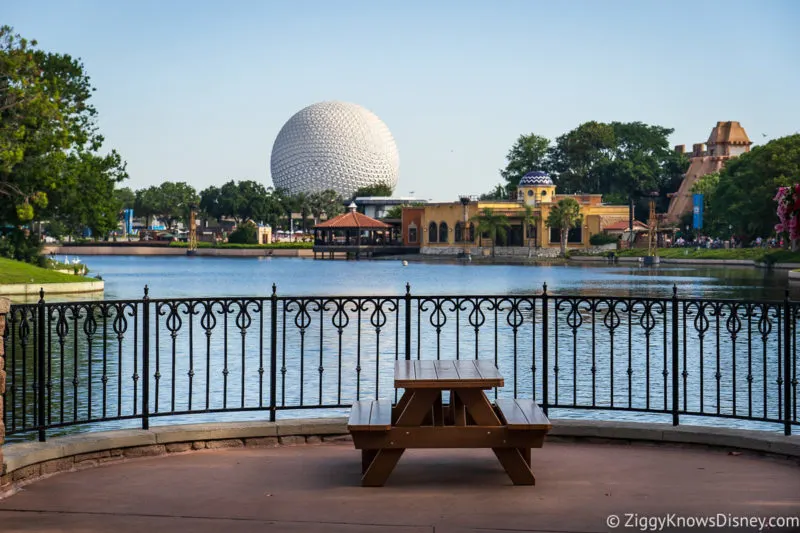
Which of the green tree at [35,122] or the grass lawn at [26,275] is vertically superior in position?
the green tree at [35,122]

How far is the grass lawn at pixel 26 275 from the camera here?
43.9m

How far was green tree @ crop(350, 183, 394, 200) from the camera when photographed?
525 ft

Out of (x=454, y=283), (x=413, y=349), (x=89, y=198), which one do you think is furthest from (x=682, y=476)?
(x=454, y=283)

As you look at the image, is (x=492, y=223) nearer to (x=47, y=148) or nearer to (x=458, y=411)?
(x=47, y=148)

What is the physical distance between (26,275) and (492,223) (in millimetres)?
87213

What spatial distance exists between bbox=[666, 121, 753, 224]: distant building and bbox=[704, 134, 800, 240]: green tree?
38494mm

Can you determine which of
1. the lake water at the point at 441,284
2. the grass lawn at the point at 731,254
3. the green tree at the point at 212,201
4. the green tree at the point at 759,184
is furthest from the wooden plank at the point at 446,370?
the green tree at the point at 212,201

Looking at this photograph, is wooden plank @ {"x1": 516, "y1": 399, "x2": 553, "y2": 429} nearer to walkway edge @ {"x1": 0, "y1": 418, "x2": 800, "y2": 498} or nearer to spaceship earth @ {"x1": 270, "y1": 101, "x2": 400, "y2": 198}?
walkway edge @ {"x1": 0, "y1": 418, "x2": 800, "y2": 498}

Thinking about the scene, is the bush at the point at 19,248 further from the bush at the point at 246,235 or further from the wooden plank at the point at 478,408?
the bush at the point at 246,235

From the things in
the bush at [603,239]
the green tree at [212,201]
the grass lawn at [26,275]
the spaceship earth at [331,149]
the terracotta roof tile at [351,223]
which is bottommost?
the grass lawn at [26,275]

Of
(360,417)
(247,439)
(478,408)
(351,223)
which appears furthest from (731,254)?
(360,417)

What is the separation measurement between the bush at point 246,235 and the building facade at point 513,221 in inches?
746

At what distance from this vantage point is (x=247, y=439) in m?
10.1

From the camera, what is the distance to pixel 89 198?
5059 cm
